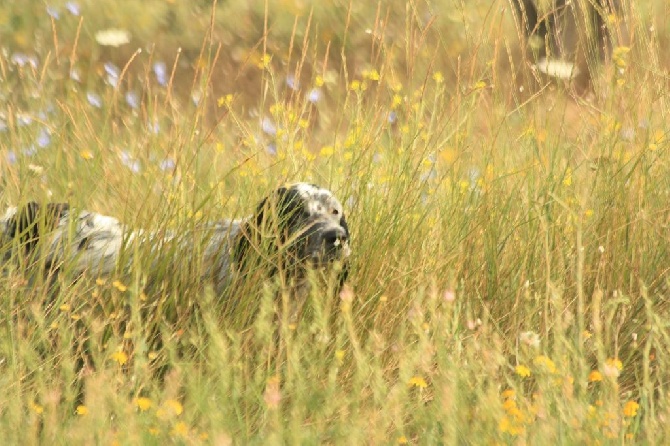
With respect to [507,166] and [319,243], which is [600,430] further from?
[507,166]

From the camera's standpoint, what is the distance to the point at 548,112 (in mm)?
3555

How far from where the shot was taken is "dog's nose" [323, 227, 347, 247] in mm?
3146

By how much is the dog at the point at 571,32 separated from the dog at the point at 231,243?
32.8 inches

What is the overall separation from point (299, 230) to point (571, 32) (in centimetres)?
384

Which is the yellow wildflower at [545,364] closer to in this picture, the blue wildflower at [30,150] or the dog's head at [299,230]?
the dog's head at [299,230]

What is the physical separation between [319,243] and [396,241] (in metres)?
0.25

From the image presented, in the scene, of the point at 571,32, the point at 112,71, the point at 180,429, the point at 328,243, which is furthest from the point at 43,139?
the point at 571,32

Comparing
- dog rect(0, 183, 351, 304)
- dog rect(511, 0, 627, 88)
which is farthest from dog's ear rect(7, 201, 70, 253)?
dog rect(511, 0, 627, 88)

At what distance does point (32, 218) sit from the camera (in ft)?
11.1

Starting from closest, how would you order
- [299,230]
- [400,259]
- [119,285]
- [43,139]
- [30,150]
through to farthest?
[119,285] < [299,230] < [400,259] < [30,150] < [43,139]

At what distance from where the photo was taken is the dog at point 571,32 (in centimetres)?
346

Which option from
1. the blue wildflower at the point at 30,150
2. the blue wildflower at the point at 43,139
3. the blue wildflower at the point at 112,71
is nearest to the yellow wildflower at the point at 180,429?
the blue wildflower at the point at 112,71

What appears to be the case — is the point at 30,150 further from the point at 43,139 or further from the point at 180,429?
the point at 180,429

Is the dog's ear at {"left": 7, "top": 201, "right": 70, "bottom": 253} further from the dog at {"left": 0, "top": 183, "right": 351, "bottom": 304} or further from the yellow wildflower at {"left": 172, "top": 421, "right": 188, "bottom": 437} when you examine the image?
the yellow wildflower at {"left": 172, "top": 421, "right": 188, "bottom": 437}
